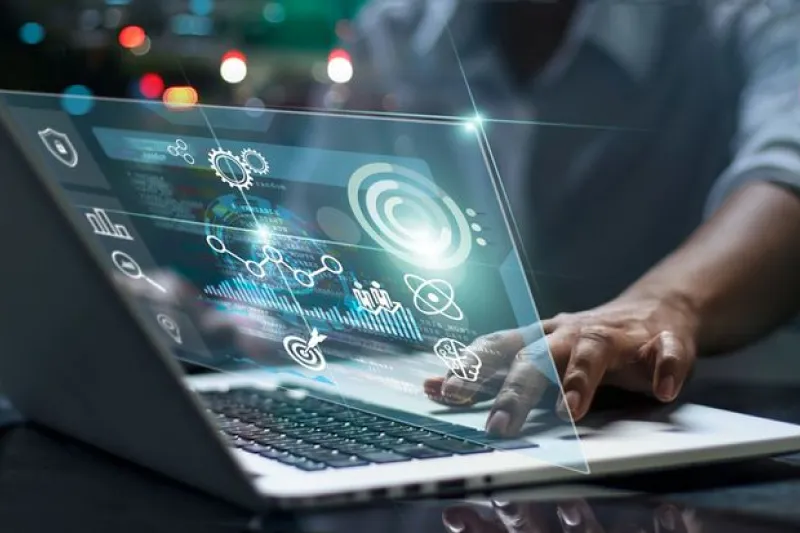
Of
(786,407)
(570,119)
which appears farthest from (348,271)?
(570,119)

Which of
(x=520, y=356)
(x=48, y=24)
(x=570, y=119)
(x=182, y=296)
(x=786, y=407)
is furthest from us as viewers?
(x=48, y=24)

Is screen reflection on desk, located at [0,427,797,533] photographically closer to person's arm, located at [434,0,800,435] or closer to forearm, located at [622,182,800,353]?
person's arm, located at [434,0,800,435]

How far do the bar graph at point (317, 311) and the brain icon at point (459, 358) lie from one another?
12 mm

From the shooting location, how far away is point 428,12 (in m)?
1.44

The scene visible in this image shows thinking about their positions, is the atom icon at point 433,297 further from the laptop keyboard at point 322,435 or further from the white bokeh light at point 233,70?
the white bokeh light at point 233,70

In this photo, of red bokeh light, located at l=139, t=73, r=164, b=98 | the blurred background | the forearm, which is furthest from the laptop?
the blurred background

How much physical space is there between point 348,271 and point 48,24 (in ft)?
3.76

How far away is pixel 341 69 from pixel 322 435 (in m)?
0.92

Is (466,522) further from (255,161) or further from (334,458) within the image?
(255,161)

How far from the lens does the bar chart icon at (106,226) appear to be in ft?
1.91

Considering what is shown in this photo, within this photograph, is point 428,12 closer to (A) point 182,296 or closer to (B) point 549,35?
(B) point 549,35

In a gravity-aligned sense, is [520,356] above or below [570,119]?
below

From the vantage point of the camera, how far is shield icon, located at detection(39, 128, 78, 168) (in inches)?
21.9

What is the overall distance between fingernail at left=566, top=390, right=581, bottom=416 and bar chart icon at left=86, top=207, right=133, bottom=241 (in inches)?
9.9
